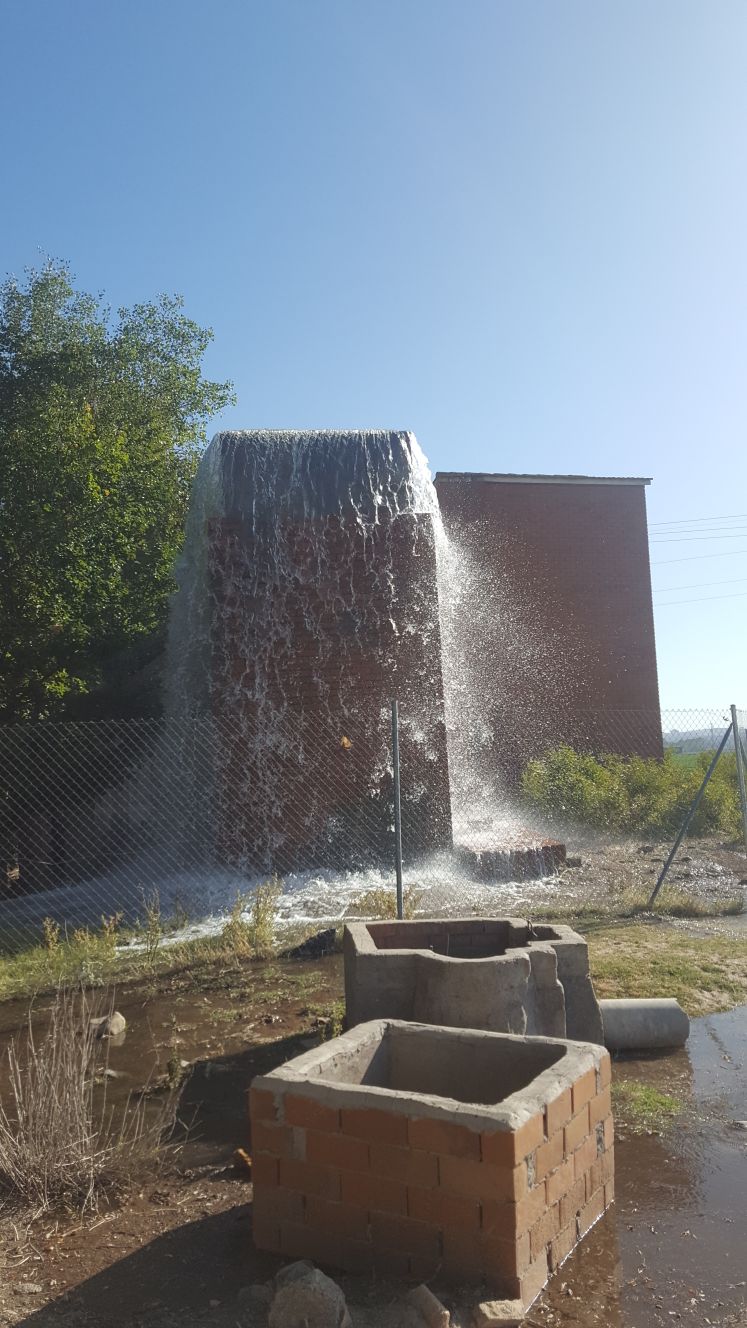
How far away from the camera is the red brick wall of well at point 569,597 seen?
2084 cm

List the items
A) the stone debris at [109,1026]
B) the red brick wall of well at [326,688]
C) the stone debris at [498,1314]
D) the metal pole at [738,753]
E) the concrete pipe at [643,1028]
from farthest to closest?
1. the red brick wall of well at [326,688]
2. the metal pole at [738,753]
3. the stone debris at [109,1026]
4. the concrete pipe at [643,1028]
5. the stone debris at [498,1314]

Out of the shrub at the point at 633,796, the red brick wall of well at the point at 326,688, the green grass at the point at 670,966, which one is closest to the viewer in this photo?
the green grass at the point at 670,966

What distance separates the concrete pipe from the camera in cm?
548

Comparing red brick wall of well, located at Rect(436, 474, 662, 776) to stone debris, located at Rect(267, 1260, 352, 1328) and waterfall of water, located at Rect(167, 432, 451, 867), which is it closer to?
waterfall of water, located at Rect(167, 432, 451, 867)

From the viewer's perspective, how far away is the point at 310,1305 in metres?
2.70

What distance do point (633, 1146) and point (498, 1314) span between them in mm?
1641

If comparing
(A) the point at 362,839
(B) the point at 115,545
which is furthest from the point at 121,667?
(A) the point at 362,839

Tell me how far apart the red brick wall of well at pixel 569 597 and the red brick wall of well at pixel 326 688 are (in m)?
7.41

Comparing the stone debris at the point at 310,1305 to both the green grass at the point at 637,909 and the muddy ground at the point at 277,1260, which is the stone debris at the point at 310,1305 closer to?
the muddy ground at the point at 277,1260

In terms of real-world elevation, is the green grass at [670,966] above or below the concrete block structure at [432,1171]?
below

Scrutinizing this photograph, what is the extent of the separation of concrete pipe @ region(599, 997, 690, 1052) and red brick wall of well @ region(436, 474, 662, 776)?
14933 millimetres

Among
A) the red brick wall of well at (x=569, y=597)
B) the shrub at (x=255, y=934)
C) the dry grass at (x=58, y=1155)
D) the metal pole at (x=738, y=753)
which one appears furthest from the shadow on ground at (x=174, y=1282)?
the red brick wall of well at (x=569, y=597)

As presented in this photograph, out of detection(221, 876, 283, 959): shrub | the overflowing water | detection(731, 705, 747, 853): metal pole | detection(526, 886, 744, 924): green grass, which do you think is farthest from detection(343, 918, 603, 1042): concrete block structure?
the overflowing water

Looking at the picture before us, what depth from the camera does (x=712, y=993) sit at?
21.4 ft
